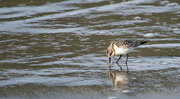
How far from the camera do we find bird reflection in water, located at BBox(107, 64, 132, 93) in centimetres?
520

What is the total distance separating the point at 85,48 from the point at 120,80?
2.36 metres

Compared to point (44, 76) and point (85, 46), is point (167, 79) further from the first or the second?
point (85, 46)

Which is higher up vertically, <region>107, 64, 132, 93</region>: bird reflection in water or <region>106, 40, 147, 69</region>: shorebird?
<region>106, 40, 147, 69</region>: shorebird

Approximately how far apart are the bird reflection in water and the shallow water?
0.05 feet

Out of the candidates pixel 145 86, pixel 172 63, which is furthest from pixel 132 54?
pixel 145 86

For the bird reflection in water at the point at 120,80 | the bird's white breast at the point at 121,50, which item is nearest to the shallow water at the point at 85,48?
the bird reflection in water at the point at 120,80

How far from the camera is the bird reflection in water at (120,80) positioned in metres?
5.20

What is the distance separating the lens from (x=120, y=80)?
569cm

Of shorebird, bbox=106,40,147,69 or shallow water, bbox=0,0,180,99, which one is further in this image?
shorebird, bbox=106,40,147,69

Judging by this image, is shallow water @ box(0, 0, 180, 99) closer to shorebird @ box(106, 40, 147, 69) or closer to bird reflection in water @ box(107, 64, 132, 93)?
bird reflection in water @ box(107, 64, 132, 93)

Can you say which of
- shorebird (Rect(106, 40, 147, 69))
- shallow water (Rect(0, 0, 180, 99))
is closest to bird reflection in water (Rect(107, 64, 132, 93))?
shallow water (Rect(0, 0, 180, 99))

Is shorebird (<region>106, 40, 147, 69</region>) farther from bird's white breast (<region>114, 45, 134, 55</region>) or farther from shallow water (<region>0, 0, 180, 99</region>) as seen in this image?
shallow water (<region>0, 0, 180, 99</region>)

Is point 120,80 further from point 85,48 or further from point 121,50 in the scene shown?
point 85,48

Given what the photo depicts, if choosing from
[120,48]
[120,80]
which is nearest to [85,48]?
[120,48]
